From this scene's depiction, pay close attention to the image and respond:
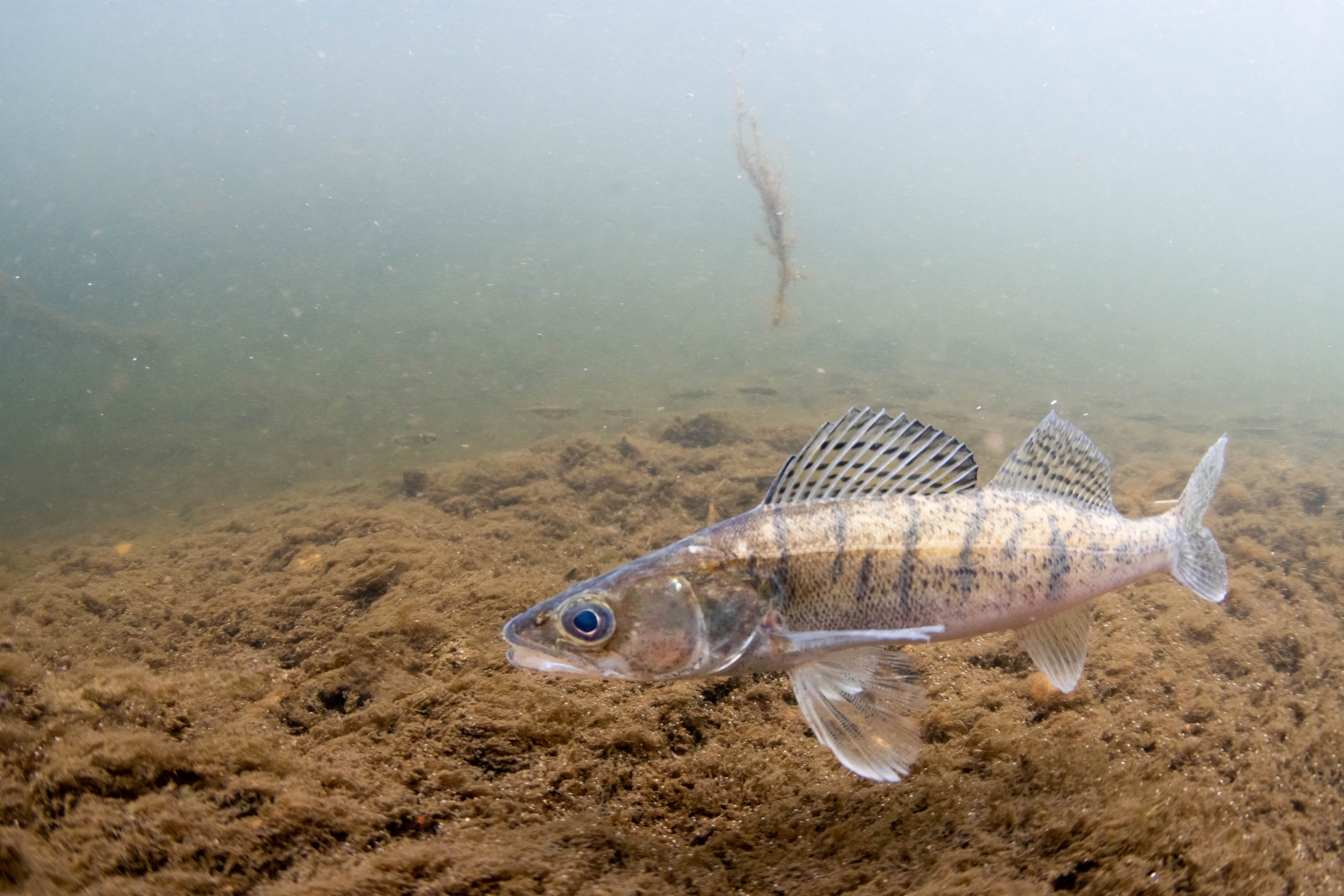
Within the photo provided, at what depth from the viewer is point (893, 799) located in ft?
6.90

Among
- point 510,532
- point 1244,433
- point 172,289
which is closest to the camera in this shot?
point 510,532

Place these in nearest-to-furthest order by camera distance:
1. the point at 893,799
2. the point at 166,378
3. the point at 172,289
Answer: the point at 893,799 < the point at 166,378 < the point at 172,289

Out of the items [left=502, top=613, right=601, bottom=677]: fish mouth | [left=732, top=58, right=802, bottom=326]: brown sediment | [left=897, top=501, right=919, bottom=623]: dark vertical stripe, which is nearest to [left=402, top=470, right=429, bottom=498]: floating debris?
[left=502, top=613, right=601, bottom=677]: fish mouth

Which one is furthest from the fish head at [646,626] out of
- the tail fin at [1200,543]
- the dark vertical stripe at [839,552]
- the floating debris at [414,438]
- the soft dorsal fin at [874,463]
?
the floating debris at [414,438]

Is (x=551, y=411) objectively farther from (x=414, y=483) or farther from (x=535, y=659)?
(x=535, y=659)

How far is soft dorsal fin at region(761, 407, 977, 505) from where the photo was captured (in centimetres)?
216

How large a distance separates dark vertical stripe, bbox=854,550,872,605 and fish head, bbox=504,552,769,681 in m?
0.31

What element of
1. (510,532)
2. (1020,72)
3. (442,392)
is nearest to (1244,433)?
(510,532)

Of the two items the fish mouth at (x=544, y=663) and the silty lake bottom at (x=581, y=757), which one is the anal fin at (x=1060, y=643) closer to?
the silty lake bottom at (x=581, y=757)

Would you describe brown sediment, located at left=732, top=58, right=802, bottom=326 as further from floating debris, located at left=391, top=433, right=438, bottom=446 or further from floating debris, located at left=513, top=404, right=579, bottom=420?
floating debris, located at left=391, top=433, right=438, bottom=446

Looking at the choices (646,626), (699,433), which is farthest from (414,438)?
(646,626)

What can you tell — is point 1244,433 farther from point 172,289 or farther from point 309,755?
point 172,289

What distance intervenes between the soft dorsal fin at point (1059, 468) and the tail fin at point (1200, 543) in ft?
1.28

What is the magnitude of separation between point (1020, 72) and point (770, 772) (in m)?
196
